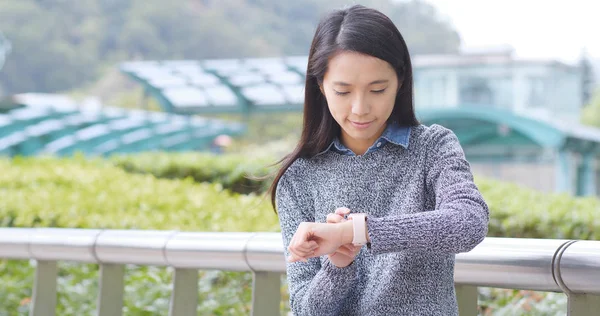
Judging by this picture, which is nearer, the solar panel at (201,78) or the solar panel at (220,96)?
the solar panel at (201,78)

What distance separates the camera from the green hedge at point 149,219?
3162 millimetres

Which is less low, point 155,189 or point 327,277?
point 327,277

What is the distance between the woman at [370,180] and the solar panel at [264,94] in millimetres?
18737

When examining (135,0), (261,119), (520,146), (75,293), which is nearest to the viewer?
(75,293)

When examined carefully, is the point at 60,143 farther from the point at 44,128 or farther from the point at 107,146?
the point at 107,146

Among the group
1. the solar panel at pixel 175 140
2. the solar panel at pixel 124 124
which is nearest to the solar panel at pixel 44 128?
the solar panel at pixel 124 124

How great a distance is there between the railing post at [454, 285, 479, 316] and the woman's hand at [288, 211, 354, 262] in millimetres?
552

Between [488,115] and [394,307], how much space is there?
57.9 ft

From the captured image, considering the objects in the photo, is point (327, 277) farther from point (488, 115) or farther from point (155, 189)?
point (488, 115)

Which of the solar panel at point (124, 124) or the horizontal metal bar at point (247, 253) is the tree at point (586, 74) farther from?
the horizontal metal bar at point (247, 253)

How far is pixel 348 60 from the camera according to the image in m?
1.57

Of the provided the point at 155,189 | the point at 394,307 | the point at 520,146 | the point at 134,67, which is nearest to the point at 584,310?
the point at 394,307

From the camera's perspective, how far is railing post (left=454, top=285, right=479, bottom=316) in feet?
6.13

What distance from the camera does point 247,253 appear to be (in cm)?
211
